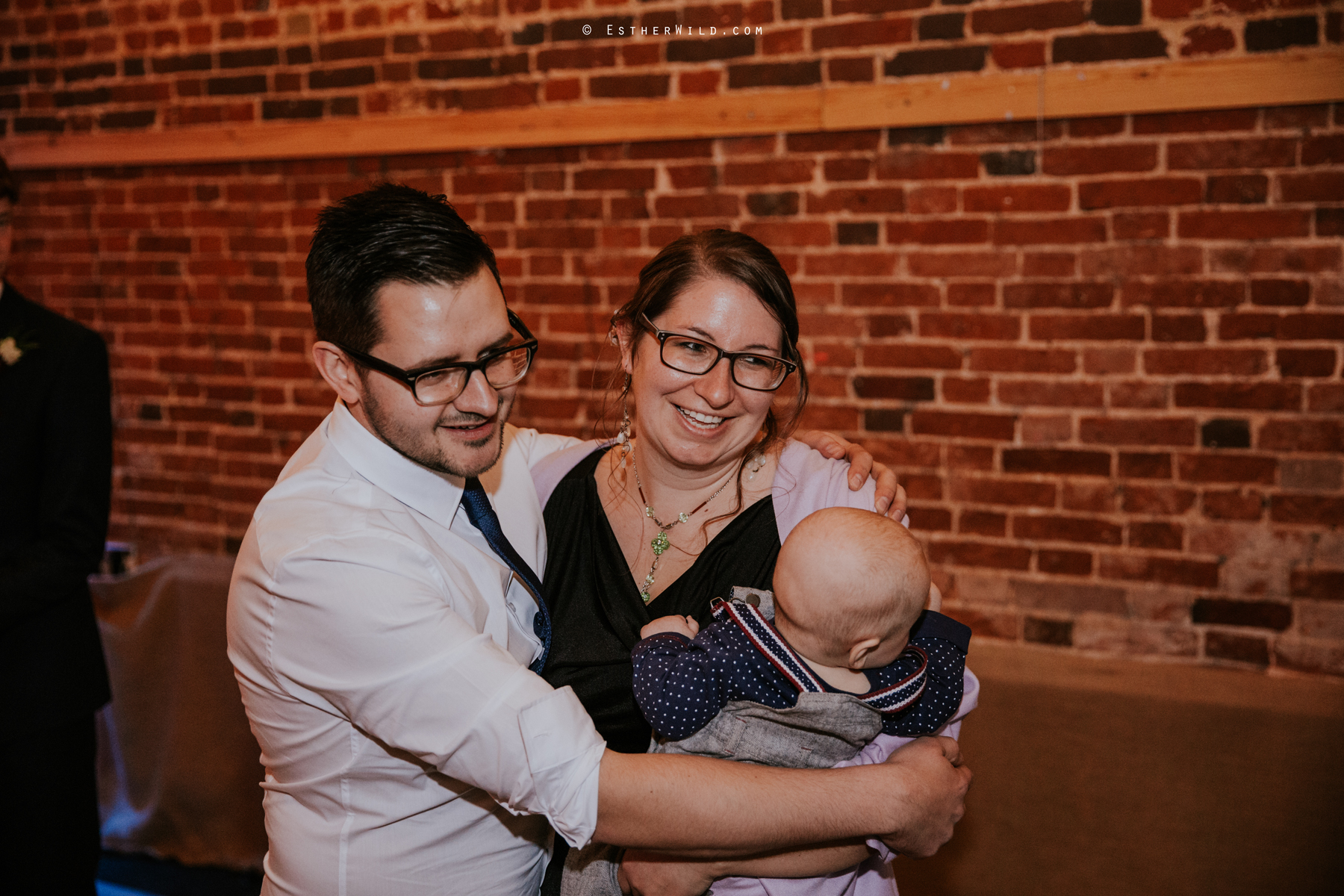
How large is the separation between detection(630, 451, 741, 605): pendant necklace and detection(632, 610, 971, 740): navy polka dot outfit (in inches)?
10.6

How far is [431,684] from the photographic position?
123 cm

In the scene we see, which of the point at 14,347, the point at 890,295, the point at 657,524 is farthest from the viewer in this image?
the point at 890,295

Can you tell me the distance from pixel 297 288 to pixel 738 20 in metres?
1.89

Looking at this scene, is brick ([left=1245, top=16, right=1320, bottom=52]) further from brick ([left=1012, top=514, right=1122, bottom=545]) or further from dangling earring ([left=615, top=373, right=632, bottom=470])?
dangling earring ([left=615, top=373, right=632, bottom=470])

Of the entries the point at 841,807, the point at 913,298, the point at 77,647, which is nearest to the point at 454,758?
the point at 841,807

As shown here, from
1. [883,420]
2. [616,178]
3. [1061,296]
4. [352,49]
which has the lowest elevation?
[883,420]

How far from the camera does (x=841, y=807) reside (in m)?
1.38

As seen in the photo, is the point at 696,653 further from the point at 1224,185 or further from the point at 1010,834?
the point at 1224,185

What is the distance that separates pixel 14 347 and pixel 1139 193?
3.02 metres

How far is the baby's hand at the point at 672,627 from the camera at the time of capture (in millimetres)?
1553

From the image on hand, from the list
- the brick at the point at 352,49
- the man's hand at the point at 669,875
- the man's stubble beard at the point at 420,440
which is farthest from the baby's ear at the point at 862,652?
the brick at the point at 352,49

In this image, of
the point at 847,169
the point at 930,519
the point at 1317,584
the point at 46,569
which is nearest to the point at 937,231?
the point at 847,169

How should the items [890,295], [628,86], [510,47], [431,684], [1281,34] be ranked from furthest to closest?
[510,47]
[628,86]
[890,295]
[1281,34]
[431,684]

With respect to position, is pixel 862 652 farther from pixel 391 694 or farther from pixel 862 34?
pixel 862 34
